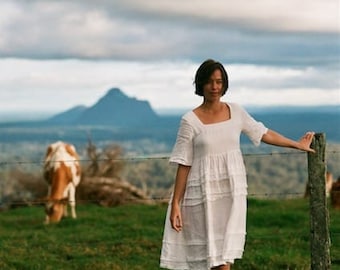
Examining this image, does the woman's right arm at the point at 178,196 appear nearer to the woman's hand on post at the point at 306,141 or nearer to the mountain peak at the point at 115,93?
the woman's hand on post at the point at 306,141

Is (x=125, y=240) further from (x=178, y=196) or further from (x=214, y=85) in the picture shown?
(x=214, y=85)

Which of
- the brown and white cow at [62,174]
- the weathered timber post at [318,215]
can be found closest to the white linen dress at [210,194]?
the weathered timber post at [318,215]

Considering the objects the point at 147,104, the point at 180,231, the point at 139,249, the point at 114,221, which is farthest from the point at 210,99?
the point at 147,104

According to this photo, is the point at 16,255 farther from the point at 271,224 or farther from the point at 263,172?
the point at 263,172

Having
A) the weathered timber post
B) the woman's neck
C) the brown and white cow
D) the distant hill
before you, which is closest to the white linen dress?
the woman's neck

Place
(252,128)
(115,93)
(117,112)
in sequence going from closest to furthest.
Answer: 1. (252,128)
2. (117,112)
3. (115,93)

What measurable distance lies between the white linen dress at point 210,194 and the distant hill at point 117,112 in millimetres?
125655

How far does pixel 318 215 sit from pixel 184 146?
5.92ft

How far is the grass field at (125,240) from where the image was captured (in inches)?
466

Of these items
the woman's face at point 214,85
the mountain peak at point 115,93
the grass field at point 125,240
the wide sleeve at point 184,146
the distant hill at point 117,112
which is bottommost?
the grass field at point 125,240

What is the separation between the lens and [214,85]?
7500mm

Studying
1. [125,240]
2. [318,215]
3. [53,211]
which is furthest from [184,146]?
[53,211]

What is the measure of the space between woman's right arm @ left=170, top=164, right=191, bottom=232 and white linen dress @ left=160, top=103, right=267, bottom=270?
0.04 metres

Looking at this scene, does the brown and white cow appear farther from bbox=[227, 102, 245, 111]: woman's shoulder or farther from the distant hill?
the distant hill
